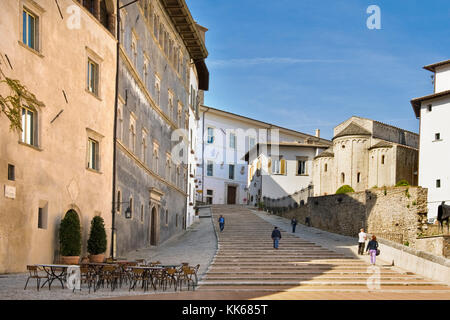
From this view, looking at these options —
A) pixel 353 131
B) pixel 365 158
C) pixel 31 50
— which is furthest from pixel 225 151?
pixel 31 50

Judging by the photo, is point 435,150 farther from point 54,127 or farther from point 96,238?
point 54,127

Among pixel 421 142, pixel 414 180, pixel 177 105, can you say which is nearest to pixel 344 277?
pixel 177 105

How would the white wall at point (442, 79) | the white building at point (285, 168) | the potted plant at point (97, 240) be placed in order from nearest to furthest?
the potted plant at point (97, 240), the white wall at point (442, 79), the white building at point (285, 168)

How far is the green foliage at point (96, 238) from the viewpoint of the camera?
25625 mm

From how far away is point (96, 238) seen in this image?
84.4 ft

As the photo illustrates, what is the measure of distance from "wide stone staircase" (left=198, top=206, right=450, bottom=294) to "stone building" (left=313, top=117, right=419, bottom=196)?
2470 cm

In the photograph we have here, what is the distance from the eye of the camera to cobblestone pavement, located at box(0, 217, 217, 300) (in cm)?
1692

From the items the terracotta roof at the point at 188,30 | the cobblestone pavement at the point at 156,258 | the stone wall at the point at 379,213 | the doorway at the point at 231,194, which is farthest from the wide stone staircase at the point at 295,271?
the doorway at the point at 231,194

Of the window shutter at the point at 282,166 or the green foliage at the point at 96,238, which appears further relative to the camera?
the window shutter at the point at 282,166

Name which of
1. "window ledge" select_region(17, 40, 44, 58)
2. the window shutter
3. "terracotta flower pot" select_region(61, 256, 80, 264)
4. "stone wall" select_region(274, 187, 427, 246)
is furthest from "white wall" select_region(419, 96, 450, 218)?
"window ledge" select_region(17, 40, 44, 58)

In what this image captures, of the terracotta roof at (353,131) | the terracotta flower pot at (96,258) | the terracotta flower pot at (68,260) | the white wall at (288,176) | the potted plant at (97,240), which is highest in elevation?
the terracotta roof at (353,131)

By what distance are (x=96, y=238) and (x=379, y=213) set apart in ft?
65.8

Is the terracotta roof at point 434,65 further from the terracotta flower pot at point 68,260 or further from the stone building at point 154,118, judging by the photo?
the terracotta flower pot at point 68,260

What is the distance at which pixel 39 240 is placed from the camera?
2184cm
